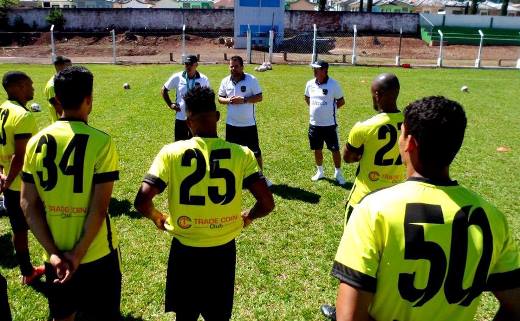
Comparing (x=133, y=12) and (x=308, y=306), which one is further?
(x=133, y=12)

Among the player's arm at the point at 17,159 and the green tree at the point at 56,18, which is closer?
the player's arm at the point at 17,159

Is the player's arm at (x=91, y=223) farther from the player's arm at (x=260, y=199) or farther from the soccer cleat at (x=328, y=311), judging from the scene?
the soccer cleat at (x=328, y=311)

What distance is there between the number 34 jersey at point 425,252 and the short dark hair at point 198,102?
1.65m

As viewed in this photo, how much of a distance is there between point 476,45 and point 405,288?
45.7 meters

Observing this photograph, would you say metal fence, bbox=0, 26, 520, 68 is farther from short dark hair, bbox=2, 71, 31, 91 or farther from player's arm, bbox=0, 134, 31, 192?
player's arm, bbox=0, 134, 31, 192

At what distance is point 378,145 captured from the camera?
4898 millimetres

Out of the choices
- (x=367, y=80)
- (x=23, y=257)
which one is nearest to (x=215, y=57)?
(x=367, y=80)

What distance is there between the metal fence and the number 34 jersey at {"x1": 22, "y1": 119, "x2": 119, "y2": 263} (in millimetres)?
29340

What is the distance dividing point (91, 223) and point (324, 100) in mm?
6038

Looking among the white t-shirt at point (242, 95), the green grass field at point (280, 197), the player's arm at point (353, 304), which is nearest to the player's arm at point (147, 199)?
the green grass field at point (280, 197)

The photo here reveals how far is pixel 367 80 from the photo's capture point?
22.9 metres

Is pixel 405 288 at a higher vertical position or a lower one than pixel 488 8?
lower

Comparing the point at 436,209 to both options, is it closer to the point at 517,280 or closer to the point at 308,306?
the point at 517,280

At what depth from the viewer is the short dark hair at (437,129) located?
6.93 ft
